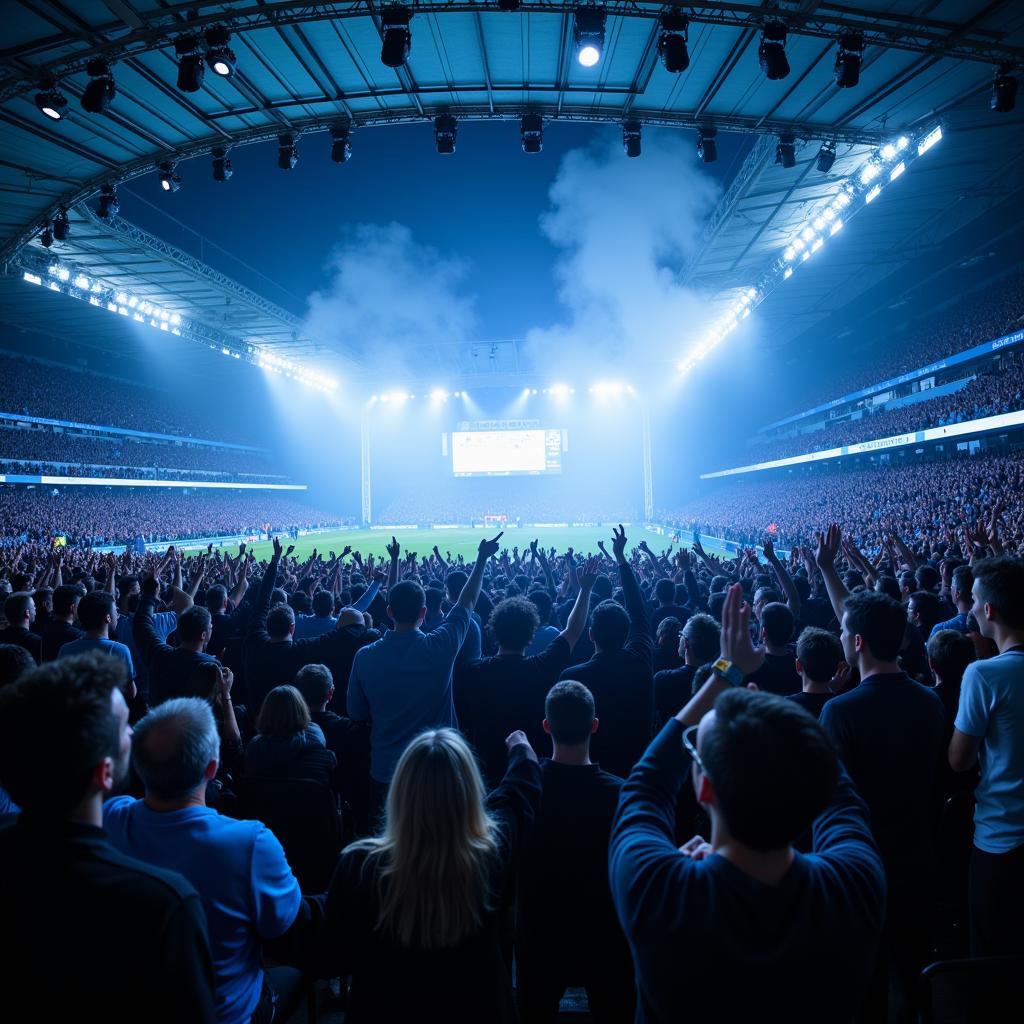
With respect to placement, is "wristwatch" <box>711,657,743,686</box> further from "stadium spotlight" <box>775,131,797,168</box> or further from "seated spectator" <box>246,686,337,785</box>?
"stadium spotlight" <box>775,131,797,168</box>

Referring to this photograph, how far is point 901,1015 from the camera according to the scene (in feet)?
10.2

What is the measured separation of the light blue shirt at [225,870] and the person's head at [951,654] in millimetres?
4266

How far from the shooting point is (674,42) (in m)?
9.65

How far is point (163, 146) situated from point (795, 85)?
1488cm

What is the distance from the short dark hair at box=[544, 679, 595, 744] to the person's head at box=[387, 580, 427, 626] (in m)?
1.81

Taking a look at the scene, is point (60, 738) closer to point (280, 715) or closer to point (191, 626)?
point (280, 715)

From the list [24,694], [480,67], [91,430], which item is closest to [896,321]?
[480,67]

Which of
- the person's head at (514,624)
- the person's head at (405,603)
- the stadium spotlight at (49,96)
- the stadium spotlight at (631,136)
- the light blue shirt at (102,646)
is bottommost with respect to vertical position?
the light blue shirt at (102,646)

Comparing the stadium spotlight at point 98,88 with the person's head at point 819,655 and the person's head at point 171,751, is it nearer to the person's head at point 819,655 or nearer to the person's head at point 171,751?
the person's head at point 171,751

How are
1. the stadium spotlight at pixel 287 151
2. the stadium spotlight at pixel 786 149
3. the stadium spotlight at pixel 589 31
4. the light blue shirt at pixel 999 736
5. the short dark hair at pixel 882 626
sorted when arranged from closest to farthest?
the light blue shirt at pixel 999 736
the short dark hair at pixel 882 626
the stadium spotlight at pixel 589 31
the stadium spotlight at pixel 287 151
the stadium spotlight at pixel 786 149

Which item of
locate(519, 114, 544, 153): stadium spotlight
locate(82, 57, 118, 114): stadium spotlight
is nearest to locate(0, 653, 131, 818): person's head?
locate(82, 57, 118, 114): stadium spotlight

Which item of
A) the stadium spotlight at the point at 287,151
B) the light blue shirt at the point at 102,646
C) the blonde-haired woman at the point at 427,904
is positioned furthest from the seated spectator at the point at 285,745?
the stadium spotlight at the point at 287,151

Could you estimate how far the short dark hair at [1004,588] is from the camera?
119 inches

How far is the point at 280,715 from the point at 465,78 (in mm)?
13420
